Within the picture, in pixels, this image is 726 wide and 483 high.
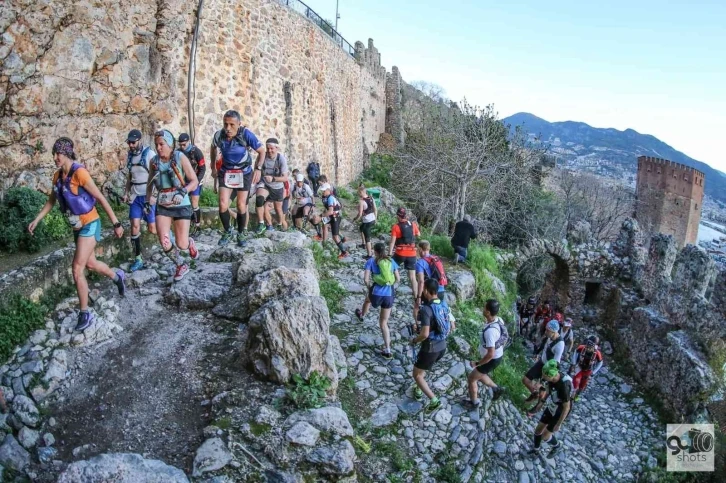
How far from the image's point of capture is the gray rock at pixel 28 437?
3773 mm

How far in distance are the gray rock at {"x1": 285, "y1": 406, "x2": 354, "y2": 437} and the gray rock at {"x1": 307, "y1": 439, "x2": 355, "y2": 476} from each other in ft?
0.65

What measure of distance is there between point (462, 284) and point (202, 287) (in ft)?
18.3

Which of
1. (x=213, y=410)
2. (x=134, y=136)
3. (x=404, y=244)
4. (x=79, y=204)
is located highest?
(x=134, y=136)

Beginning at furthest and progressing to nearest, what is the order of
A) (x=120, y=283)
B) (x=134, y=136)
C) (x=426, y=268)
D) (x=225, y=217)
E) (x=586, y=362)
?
(x=586, y=362) < (x=426, y=268) < (x=225, y=217) < (x=134, y=136) < (x=120, y=283)

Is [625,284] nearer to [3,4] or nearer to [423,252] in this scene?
[423,252]

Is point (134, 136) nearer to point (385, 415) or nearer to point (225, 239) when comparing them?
point (225, 239)

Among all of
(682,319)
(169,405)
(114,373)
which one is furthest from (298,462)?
(682,319)

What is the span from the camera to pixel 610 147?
82.6 m

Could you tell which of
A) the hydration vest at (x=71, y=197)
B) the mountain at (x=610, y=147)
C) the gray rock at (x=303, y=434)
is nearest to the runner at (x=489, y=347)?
the gray rock at (x=303, y=434)

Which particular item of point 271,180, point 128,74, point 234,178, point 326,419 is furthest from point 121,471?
point 128,74

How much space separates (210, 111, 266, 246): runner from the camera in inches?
245

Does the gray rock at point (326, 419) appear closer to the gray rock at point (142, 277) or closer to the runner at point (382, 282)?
the runner at point (382, 282)

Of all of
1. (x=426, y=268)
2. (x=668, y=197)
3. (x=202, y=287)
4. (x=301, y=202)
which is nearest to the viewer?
(x=202, y=287)

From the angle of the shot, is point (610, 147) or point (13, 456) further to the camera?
point (610, 147)
